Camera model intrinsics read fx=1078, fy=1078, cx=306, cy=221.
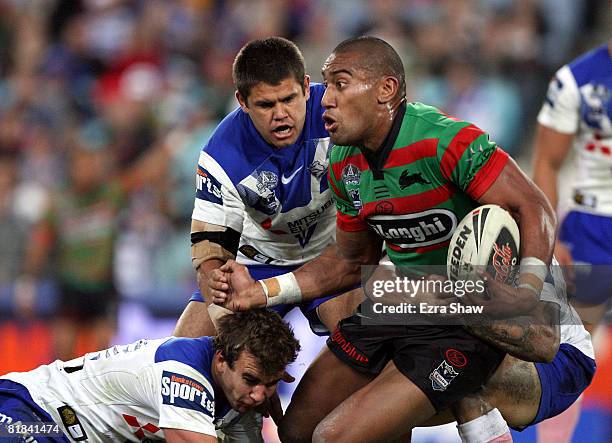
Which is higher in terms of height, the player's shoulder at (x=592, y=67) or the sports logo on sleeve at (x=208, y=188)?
the player's shoulder at (x=592, y=67)

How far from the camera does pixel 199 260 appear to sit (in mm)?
5023

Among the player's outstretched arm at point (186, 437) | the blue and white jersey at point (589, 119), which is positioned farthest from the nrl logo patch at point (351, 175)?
the blue and white jersey at point (589, 119)

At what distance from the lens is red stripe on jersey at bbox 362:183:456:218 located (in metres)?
4.29

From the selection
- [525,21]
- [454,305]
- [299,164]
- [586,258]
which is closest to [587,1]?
[525,21]

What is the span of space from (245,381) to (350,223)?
896 mm

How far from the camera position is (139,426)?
175 inches

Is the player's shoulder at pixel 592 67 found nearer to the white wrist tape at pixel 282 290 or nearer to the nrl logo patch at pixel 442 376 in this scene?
the white wrist tape at pixel 282 290

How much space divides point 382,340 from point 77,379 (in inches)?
51.3

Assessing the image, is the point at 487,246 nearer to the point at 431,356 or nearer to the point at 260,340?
the point at 431,356

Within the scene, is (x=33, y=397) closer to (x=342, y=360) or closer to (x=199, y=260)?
(x=199, y=260)

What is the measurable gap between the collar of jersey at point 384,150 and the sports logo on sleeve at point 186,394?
1112 mm

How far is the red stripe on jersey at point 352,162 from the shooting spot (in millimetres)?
4496

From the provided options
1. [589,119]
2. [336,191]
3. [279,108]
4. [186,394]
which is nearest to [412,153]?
[336,191]

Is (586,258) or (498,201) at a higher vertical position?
(498,201)
